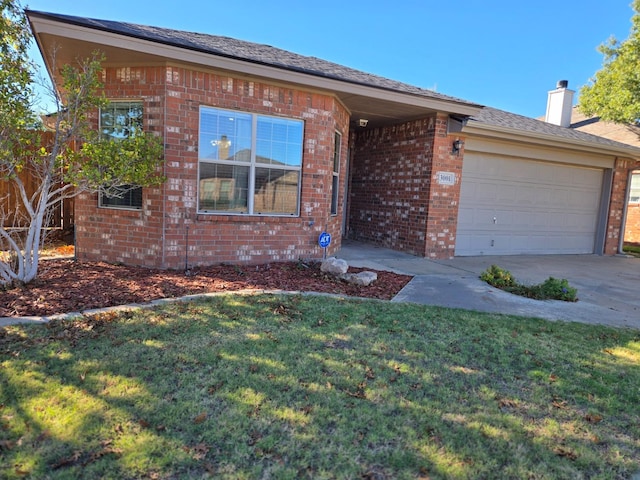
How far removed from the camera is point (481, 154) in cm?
963

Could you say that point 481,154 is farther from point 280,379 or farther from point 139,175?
point 280,379

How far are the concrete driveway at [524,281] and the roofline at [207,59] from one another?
122 inches

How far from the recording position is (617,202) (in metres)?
11.8

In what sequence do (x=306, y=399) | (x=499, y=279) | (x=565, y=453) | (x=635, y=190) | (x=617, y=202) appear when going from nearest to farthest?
(x=565, y=453), (x=306, y=399), (x=499, y=279), (x=617, y=202), (x=635, y=190)

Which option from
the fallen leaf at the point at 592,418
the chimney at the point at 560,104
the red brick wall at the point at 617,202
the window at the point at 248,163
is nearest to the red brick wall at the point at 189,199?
the window at the point at 248,163

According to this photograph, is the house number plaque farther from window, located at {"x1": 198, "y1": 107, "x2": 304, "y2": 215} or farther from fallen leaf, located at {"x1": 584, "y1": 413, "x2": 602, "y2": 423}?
fallen leaf, located at {"x1": 584, "y1": 413, "x2": 602, "y2": 423}

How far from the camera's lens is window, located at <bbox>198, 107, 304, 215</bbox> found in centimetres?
642

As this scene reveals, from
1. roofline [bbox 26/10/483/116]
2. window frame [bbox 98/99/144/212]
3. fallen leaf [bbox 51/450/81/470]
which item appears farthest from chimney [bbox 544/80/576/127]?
fallen leaf [bbox 51/450/81/470]

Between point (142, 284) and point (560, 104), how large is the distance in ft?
53.9

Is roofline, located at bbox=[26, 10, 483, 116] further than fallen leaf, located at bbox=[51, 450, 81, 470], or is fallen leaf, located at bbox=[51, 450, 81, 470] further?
roofline, located at bbox=[26, 10, 483, 116]

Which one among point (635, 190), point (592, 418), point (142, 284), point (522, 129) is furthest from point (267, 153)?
point (635, 190)

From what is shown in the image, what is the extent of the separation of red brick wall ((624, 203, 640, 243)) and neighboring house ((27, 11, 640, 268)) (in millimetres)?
8699

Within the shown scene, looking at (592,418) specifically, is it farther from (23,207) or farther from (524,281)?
(23,207)

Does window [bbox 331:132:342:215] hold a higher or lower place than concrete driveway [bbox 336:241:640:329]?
higher
